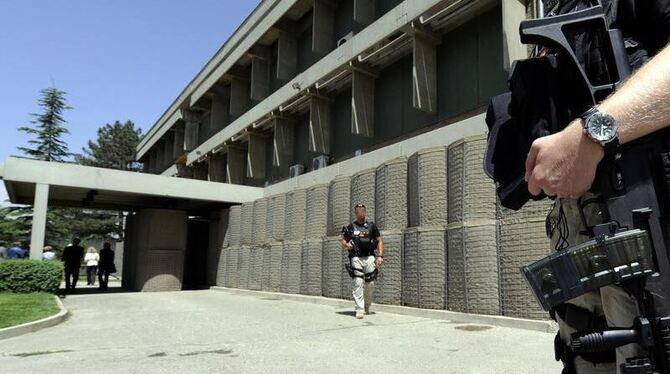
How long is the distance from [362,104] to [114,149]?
50.7 m

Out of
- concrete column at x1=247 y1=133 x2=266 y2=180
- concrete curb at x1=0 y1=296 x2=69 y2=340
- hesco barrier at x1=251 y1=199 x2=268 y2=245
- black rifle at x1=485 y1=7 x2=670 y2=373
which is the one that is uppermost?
concrete column at x1=247 y1=133 x2=266 y2=180

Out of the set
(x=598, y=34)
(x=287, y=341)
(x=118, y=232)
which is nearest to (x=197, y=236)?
(x=287, y=341)

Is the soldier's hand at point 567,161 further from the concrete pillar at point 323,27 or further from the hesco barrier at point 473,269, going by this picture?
the concrete pillar at point 323,27

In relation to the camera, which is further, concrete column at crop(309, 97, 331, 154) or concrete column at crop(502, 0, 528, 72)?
concrete column at crop(309, 97, 331, 154)

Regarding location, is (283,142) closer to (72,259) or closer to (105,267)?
(105,267)

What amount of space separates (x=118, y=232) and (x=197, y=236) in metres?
33.4

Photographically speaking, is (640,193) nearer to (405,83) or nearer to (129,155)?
(405,83)

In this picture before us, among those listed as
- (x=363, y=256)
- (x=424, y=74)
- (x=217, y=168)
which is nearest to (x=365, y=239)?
(x=363, y=256)

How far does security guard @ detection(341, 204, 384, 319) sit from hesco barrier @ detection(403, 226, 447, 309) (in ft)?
1.82

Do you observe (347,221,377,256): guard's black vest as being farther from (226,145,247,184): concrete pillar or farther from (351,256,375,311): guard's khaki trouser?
(226,145,247,184): concrete pillar

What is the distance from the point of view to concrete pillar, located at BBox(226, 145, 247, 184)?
23594 mm

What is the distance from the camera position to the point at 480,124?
9328 millimetres

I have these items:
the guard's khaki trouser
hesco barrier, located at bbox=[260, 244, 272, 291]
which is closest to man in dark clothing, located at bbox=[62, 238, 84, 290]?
hesco barrier, located at bbox=[260, 244, 272, 291]

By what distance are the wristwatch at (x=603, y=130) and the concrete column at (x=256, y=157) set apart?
20298 millimetres
